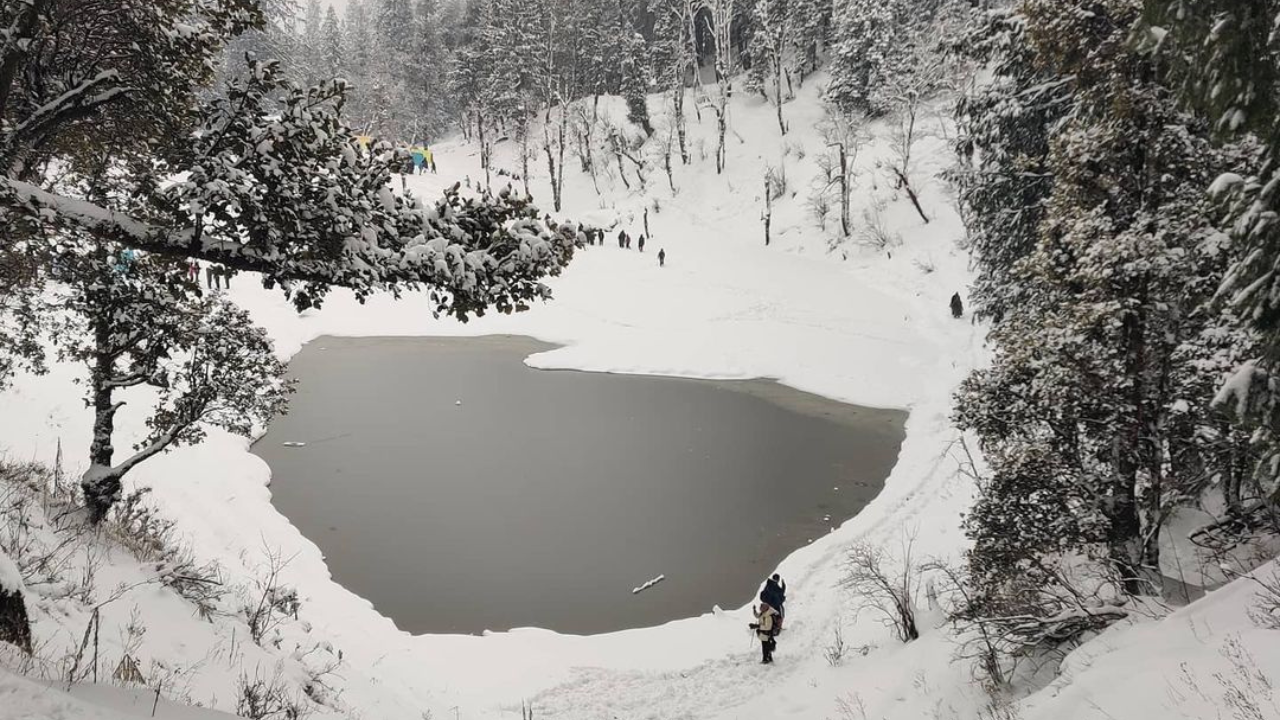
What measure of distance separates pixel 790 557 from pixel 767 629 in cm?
283

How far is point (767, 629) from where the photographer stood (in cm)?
924

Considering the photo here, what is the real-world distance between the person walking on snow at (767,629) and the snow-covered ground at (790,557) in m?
0.21

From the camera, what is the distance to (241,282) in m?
33.9

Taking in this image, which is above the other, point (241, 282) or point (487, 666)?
point (241, 282)

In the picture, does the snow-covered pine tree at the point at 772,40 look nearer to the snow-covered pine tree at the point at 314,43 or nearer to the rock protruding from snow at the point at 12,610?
the snow-covered pine tree at the point at 314,43

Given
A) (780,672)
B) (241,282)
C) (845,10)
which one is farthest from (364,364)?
(845,10)

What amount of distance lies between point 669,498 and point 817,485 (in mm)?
3383

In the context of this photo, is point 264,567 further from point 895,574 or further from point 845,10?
point 845,10

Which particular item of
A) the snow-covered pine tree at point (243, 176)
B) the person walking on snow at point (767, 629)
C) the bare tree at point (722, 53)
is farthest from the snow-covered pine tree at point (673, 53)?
the snow-covered pine tree at point (243, 176)

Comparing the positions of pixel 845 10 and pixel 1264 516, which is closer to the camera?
pixel 1264 516

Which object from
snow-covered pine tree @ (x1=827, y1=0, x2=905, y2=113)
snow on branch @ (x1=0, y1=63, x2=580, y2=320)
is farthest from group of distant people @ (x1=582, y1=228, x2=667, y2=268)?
snow on branch @ (x1=0, y1=63, x2=580, y2=320)

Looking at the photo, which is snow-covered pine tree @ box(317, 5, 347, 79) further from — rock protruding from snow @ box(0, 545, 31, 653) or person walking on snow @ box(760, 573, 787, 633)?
rock protruding from snow @ box(0, 545, 31, 653)

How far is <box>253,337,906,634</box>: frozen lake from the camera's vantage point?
1100 cm

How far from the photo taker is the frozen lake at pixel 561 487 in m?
11.0
